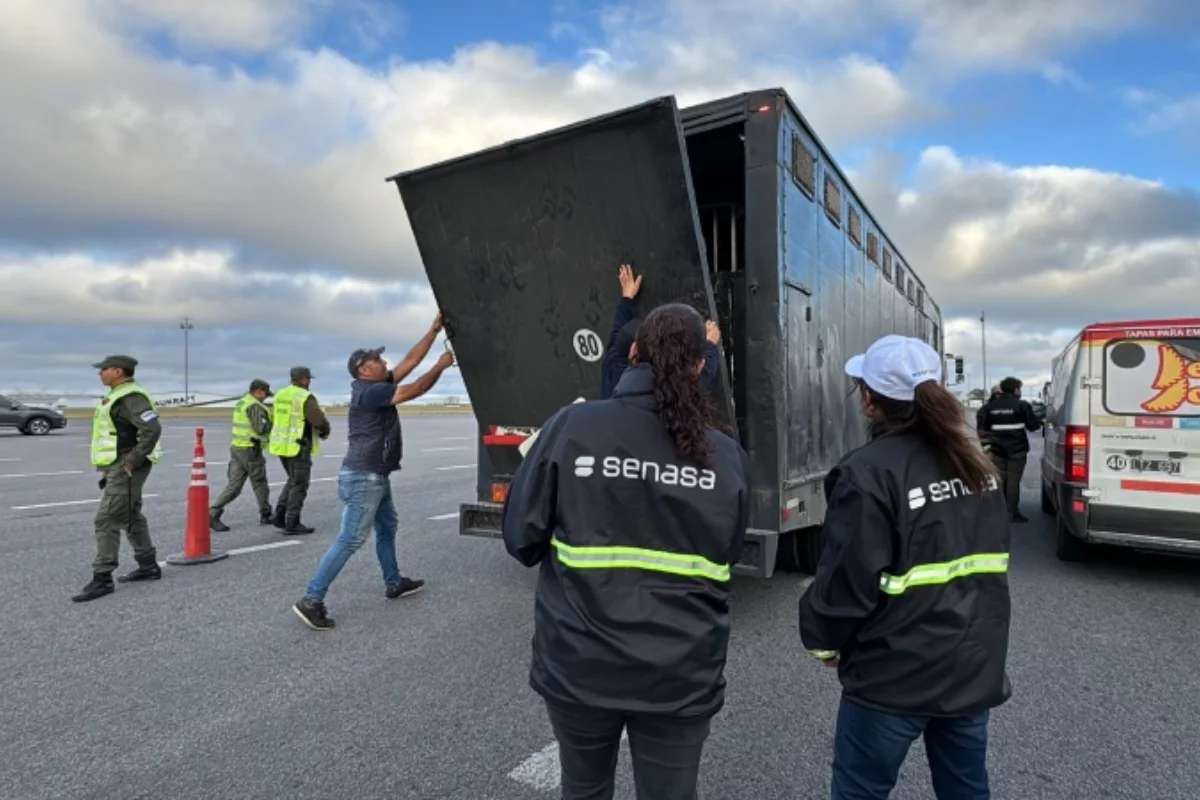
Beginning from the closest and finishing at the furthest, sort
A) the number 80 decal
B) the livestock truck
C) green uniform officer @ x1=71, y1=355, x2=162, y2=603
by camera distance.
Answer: the livestock truck, the number 80 decal, green uniform officer @ x1=71, y1=355, x2=162, y2=603

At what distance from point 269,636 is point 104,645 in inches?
37.7

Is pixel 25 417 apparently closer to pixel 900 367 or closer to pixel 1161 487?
pixel 1161 487

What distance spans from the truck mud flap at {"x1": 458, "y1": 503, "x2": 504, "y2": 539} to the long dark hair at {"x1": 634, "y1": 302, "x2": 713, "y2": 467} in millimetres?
3811

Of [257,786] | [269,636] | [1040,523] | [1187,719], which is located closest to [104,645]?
[269,636]

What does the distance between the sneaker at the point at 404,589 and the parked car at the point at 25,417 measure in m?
26.3

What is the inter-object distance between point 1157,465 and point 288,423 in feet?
27.4

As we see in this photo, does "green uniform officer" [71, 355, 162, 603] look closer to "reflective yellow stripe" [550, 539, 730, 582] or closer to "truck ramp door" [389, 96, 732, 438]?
"truck ramp door" [389, 96, 732, 438]

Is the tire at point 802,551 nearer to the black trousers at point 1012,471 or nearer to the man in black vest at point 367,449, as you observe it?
the man in black vest at point 367,449

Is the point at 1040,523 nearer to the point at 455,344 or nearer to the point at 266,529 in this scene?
the point at 455,344

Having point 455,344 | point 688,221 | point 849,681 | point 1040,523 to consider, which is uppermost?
point 688,221

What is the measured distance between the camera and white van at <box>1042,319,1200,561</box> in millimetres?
6000

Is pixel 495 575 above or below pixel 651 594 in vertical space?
below

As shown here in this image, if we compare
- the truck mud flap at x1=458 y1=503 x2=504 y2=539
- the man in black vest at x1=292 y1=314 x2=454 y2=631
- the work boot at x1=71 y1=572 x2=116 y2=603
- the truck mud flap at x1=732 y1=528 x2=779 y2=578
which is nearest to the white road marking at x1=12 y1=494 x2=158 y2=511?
the work boot at x1=71 y1=572 x2=116 y2=603

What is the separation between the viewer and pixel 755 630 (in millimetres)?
5086
